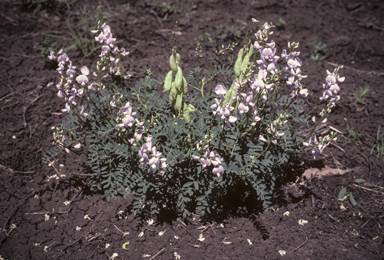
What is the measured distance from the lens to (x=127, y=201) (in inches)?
104

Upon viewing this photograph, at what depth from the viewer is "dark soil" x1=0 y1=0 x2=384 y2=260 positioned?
2367mm

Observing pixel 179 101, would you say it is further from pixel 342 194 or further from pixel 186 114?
pixel 342 194

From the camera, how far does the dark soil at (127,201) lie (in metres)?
2.37

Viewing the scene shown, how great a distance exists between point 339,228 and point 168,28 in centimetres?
360

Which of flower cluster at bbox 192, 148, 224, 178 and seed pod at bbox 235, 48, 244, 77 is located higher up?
seed pod at bbox 235, 48, 244, 77

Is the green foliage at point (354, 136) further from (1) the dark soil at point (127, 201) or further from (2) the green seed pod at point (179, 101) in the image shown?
(2) the green seed pod at point (179, 101)

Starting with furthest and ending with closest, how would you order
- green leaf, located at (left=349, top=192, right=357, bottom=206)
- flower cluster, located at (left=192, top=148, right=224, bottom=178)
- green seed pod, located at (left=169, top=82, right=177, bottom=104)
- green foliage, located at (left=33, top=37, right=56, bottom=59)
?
green foliage, located at (left=33, top=37, right=56, bottom=59), green leaf, located at (left=349, top=192, right=357, bottom=206), green seed pod, located at (left=169, top=82, right=177, bottom=104), flower cluster, located at (left=192, top=148, right=224, bottom=178)

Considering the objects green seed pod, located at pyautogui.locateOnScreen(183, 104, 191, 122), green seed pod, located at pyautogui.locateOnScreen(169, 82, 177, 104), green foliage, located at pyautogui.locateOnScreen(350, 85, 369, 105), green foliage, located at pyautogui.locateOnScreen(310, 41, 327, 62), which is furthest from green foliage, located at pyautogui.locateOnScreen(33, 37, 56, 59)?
green foliage, located at pyautogui.locateOnScreen(350, 85, 369, 105)

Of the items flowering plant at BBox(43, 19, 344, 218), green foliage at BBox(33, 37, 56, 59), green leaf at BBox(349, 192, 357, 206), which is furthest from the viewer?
green foliage at BBox(33, 37, 56, 59)

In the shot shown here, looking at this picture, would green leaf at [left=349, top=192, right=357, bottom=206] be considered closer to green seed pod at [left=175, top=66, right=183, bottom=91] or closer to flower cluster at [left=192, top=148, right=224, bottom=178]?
flower cluster at [left=192, top=148, right=224, bottom=178]

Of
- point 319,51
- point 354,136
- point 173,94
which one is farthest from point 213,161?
point 319,51

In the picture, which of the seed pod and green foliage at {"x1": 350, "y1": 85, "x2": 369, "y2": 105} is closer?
the seed pod

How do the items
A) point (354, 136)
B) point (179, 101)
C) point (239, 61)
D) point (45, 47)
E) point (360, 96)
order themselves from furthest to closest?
1. point (45, 47)
2. point (360, 96)
3. point (354, 136)
4. point (179, 101)
5. point (239, 61)

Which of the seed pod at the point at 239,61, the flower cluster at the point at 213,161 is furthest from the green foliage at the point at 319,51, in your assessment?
the flower cluster at the point at 213,161
